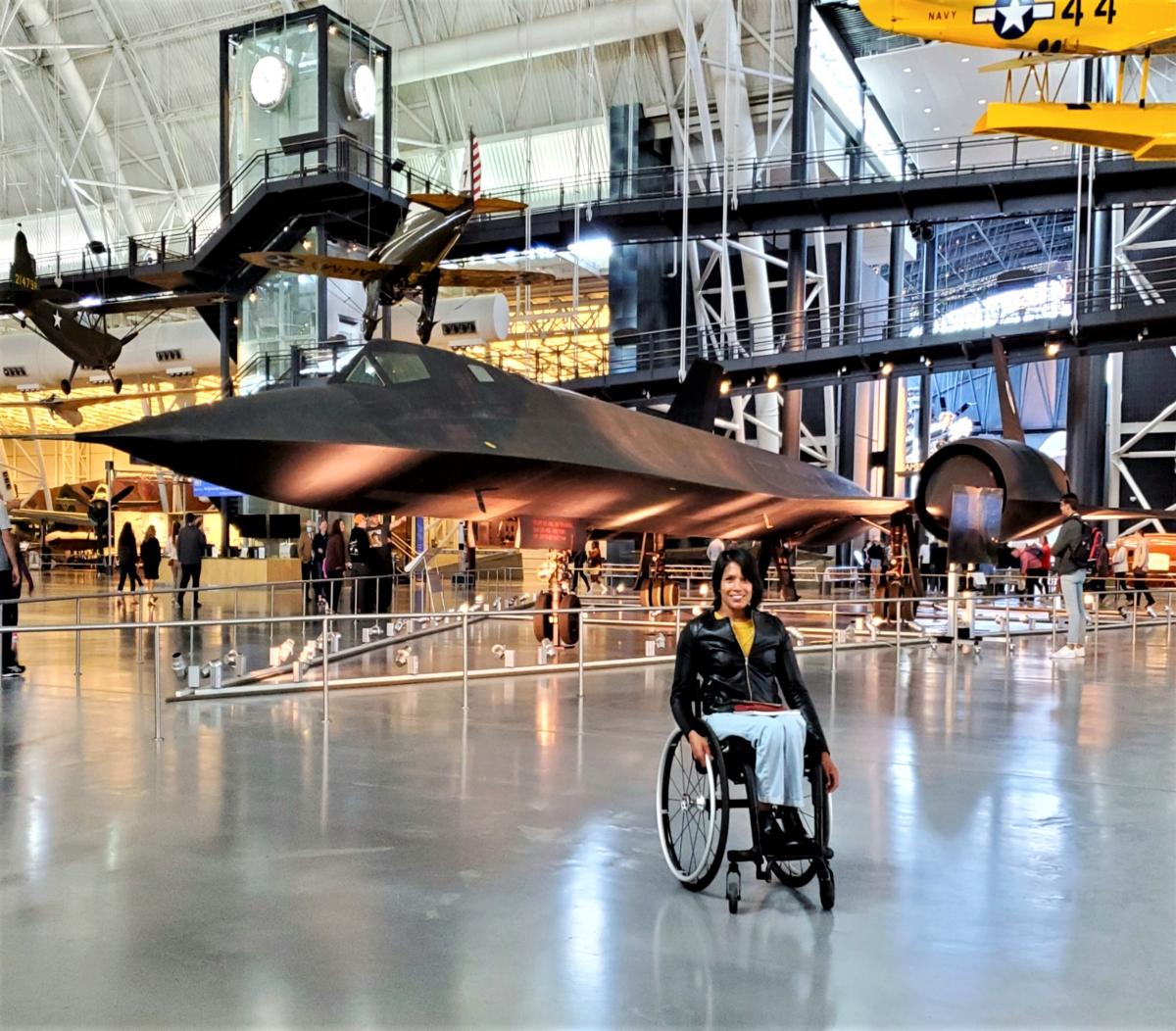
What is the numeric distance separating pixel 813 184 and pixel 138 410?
96.3 ft

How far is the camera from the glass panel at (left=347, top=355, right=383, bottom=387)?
26.6 ft

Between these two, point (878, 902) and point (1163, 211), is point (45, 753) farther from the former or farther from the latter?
point (1163, 211)

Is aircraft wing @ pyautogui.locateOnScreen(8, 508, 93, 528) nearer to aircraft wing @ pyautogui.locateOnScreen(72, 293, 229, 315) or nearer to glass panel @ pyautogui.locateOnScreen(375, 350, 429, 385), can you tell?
aircraft wing @ pyautogui.locateOnScreen(72, 293, 229, 315)

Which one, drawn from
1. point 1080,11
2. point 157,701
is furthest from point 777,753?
point 1080,11

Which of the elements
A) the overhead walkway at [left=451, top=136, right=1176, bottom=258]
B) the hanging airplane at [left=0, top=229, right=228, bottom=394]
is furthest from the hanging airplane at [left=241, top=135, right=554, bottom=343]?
the overhead walkway at [left=451, top=136, right=1176, bottom=258]

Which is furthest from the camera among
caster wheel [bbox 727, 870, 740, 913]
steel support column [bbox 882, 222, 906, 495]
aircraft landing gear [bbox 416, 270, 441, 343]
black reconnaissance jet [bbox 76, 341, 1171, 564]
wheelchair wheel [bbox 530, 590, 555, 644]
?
steel support column [bbox 882, 222, 906, 495]

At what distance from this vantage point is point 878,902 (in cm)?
363

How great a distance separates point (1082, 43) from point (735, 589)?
14.0 metres

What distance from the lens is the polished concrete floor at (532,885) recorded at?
282 centimetres

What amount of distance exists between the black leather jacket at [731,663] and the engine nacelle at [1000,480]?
981 centimetres

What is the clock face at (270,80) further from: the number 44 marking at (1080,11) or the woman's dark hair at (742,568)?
the woman's dark hair at (742,568)

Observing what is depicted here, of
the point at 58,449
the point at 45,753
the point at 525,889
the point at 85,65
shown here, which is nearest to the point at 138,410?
the point at 58,449

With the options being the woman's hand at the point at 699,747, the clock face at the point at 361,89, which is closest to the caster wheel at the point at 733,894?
the woman's hand at the point at 699,747

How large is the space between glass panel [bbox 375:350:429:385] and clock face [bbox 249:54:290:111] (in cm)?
1706
